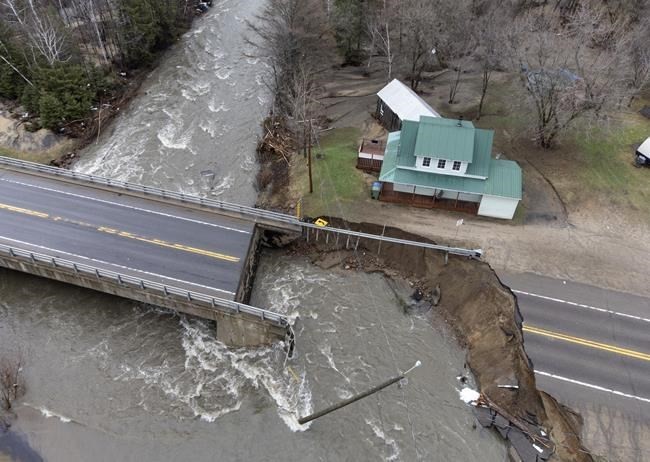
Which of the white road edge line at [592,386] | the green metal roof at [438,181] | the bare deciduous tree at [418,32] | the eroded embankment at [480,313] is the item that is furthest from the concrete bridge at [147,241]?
the bare deciduous tree at [418,32]

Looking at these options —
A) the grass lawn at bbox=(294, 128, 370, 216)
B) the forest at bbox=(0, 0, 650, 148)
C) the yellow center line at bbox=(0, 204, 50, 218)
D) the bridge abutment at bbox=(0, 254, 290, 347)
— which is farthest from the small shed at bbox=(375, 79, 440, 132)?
the yellow center line at bbox=(0, 204, 50, 218)

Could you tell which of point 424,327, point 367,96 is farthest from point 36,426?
point 367,96

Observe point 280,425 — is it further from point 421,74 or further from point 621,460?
point 421,74

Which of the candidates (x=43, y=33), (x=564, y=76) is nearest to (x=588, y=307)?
(x=564, y=76)

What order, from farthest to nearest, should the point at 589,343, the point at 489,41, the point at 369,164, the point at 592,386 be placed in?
the point at 489,41 → the point at 369,164 → the point at 589,343 → the point at 592,386

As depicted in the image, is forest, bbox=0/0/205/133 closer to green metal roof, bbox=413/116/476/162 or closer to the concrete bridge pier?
the concrete bridge pier

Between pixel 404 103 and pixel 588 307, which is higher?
pixel 404 103

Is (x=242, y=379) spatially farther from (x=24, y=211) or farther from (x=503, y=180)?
(x=503, y=180)
